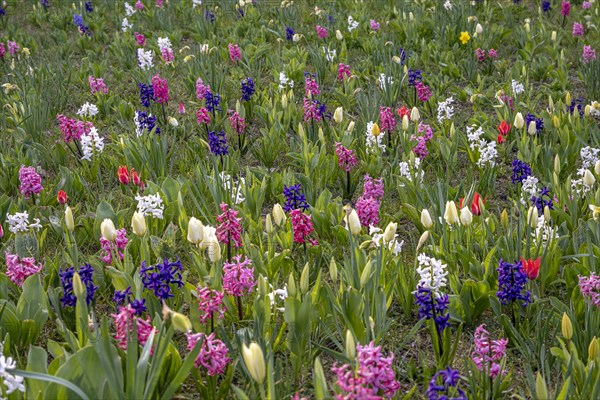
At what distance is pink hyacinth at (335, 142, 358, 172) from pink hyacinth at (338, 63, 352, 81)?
5.39 ft

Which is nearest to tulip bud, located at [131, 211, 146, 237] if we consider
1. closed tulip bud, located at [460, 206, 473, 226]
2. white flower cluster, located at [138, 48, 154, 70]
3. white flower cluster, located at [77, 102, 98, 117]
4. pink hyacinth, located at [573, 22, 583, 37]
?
closed tulip bud, located at [460, 206, 473, 226]

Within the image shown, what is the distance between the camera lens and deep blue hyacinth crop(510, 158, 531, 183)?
3566 millimetres

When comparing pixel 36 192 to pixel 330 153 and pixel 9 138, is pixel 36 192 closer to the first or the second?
pixel 9 138

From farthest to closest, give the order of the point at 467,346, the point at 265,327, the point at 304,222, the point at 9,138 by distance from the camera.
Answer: the point at 9,138
the point at 304,222
the point at 467,346
the point at 265,327

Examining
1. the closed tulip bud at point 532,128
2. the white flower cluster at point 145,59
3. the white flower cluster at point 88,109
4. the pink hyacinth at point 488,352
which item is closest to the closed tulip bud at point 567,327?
the pink hyacinth at point 488,352

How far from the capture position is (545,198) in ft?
11.6

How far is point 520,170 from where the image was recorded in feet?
11.7

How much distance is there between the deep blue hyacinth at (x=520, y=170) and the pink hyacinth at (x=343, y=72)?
2138mm

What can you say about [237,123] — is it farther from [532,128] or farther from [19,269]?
[19,269]

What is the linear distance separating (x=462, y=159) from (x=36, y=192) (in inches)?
106

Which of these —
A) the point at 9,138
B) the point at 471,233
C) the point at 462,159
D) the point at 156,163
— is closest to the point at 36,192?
the point at 156,163

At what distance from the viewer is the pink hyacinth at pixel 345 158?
387cm

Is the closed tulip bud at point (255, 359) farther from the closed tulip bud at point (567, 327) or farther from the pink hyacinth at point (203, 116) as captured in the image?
the pink hyacinth at point (203, 116)

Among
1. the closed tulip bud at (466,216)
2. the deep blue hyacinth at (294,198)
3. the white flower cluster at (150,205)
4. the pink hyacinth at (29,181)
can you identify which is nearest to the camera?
the closed tulip bud at (466,216)
